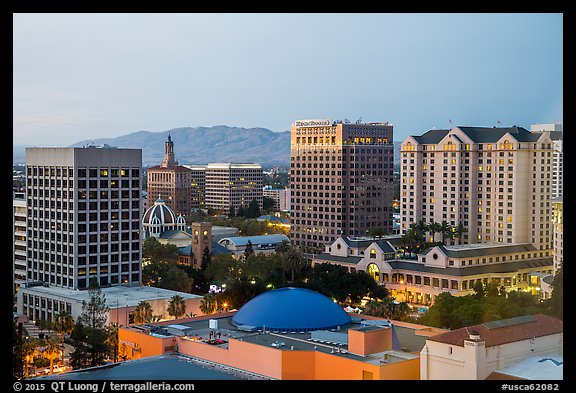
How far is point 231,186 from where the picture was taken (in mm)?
140250

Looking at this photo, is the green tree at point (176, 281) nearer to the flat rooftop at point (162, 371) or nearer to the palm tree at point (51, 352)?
the palm tree at point (51, 352)

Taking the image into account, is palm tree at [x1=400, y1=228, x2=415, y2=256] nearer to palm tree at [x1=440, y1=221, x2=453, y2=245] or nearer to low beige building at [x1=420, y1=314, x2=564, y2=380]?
palm tree at [x1=440, y1=221, x2=453, y2=245]

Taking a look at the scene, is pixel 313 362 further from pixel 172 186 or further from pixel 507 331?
pixel 172 186

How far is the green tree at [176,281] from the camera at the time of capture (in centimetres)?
5597

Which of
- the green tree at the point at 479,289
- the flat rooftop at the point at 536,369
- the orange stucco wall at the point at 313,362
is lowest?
the green tree at the point at 479,289

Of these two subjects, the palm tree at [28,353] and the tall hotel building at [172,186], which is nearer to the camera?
the palm tree at [28,353]

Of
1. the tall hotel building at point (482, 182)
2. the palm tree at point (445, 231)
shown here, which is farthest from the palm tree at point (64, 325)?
the tall hotel building at point (482, 182)

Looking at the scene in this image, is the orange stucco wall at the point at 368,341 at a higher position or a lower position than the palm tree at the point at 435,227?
lower

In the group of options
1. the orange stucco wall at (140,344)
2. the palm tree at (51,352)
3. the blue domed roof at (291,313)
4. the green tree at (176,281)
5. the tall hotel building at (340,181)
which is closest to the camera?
the orange stucco wall at (140,344)

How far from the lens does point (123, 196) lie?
5344cm

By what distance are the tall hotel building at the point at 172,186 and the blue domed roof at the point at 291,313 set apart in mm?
87520

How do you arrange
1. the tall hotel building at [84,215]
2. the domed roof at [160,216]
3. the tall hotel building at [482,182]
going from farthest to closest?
the domed roof at [160,216] → the tall hotel building at [482,182] → the tall hotel building at [84,215]
